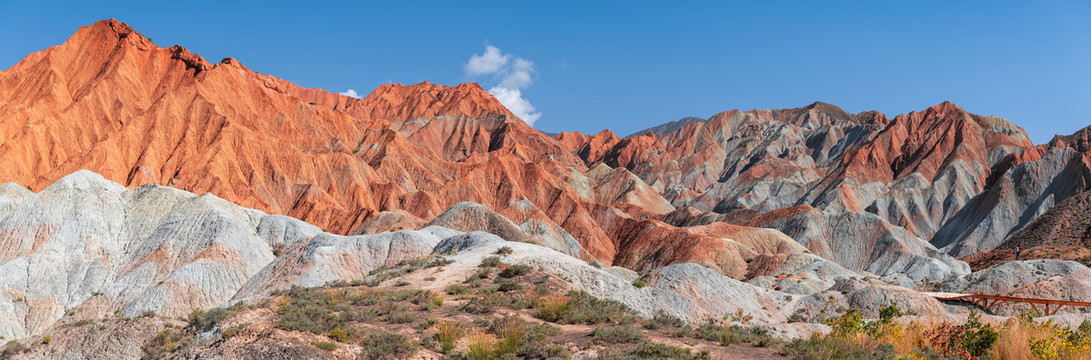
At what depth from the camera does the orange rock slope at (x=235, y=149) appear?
322 feet

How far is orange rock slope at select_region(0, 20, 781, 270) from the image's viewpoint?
98250 mm

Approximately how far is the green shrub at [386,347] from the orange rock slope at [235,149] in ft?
247

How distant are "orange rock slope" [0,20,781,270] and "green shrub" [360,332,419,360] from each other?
247ft

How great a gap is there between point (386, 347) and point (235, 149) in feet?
352

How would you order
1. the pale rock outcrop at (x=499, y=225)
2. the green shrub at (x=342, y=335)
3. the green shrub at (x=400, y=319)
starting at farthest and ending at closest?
1. the pale rock outcrop at (x=499, y=225)
2. the green shrub at (x=400, y=319)
3. the green shrub at (x=342, y=335)

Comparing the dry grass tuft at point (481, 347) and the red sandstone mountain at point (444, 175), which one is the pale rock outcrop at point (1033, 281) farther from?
the dry grass tuft at point (481, 347)

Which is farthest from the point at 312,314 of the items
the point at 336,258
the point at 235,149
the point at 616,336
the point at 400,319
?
the point at 235,149

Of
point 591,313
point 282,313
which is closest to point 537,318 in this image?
point 591,313

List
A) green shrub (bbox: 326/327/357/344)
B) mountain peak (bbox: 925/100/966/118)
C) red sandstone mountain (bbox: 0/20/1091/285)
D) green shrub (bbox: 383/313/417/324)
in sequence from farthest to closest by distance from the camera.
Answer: mountain peak (bbox: 925/100/966/118) < red sandstone mountain (bbox: 0/20/1091/285) < green shrub (bbox: 383/313/417/324) < green shrub (bbox: 326/327/357/344)

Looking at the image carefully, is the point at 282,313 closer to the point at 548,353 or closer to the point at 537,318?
the point at 537,318

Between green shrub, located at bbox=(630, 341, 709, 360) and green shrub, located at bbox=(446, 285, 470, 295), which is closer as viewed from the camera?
green shrub, located at bbox=(630, 341, 709, 360)

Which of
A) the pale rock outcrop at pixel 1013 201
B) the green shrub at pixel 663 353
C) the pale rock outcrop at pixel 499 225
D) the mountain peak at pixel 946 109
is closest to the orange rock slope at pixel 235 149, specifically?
the pale rock outcrop at pixel 499 225

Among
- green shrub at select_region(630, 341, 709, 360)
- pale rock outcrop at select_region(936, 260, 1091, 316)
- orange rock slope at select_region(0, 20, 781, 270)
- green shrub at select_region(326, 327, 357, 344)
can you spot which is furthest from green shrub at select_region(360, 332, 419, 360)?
orange rock slope at select_region(0, 20, 781, 270)

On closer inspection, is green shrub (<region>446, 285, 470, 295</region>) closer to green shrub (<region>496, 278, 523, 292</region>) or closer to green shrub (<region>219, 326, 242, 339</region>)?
green shrub (<region>496, 278, 523, 292</region>)
